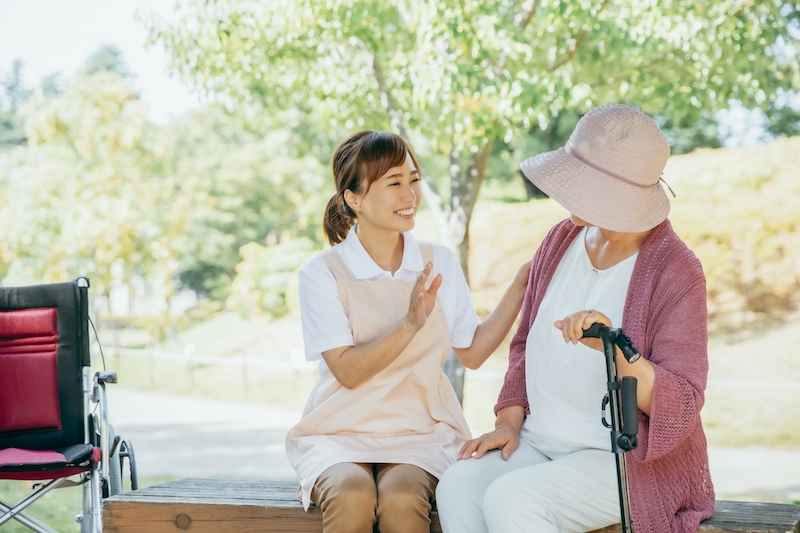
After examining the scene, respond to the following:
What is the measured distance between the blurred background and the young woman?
142cm

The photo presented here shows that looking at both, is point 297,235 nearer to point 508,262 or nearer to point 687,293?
point 508,262

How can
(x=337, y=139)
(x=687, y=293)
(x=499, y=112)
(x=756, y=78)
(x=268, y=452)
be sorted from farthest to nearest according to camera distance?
(x=337, y=139)
(x=268, y=452)
(x=756, y=78)
(x=499, y=112)
(x=687, y=293)

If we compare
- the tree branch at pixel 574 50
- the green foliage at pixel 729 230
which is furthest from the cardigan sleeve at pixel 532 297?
the green foliage at pixel 729 230

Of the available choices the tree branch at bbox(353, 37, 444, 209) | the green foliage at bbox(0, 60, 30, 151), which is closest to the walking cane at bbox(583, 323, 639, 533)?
the tree branch at bbox(353, 37, 444, 209)

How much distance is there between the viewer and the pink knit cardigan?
1647 millimetres

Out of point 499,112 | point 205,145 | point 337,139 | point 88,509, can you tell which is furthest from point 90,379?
point 205,145

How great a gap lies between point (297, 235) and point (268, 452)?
6239 millimetres

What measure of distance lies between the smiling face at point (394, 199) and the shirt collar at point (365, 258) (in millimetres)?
90

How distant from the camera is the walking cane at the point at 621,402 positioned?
1381 mm

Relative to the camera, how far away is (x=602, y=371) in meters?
1.79

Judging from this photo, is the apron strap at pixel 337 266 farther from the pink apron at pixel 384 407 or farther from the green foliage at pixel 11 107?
the green foliage at pixel 11 107

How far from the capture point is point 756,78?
4270 mm

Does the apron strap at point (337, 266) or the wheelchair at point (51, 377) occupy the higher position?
the apron strap at point (337, 266)

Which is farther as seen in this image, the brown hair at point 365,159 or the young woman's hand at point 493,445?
the brown hair at point 365,159
